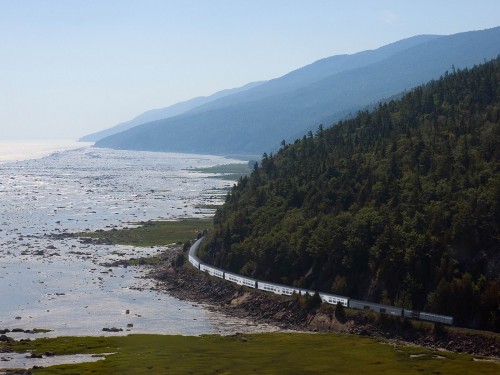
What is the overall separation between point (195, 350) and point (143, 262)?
200 ft

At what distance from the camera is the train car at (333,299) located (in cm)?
9881

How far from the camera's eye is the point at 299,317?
3974 inches

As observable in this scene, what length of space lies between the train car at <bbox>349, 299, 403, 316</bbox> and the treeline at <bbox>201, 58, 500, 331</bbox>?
6.15ft

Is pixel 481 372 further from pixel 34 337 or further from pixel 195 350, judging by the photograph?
pixel 34 337

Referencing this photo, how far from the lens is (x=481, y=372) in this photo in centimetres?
7419

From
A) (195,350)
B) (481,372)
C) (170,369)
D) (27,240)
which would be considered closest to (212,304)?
(195,350)

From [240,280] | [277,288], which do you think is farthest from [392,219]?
[240,280]

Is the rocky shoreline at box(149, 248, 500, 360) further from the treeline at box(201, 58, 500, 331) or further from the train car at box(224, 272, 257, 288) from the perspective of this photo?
the treeline at box(201, 58, 500, 331)

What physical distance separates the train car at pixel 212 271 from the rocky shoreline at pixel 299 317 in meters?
1.14

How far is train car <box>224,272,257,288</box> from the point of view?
11301 cm

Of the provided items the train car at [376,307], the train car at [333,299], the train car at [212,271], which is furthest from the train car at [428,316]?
the train car at [212,271]

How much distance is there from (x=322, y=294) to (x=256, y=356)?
2345cm

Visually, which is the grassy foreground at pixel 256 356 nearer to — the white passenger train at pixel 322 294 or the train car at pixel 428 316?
the white passenger train at pixel 322 294

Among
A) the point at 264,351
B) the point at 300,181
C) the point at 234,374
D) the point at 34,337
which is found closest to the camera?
the point at 234,374
